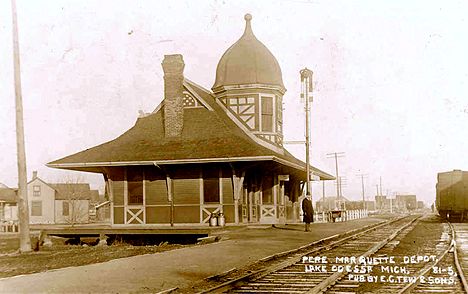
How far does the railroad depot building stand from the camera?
26297mm

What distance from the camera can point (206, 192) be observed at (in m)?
27.0

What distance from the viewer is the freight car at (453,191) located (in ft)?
136

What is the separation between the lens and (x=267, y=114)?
32.8 meters

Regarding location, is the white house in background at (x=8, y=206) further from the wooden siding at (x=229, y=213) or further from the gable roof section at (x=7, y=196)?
the wooden siding at (x=229, y=213)

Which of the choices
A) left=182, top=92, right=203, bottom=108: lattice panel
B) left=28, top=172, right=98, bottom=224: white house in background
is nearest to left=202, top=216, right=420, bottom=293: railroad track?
left=182, top=92, right=203, bottom=108: lattice panel

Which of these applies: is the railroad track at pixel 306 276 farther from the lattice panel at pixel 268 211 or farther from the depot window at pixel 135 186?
the lattice panel at pixel 268 211

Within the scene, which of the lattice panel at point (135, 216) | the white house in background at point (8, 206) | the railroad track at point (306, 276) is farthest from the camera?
the white house in background at point (8, 206)

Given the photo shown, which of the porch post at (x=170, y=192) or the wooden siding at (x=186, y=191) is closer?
the porch post at (x=170, y=192)

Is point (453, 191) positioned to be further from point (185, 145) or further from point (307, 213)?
point (185, 145)

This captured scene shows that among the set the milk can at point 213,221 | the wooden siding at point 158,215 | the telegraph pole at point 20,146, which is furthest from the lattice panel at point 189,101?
the telegraph pole at point 20,146

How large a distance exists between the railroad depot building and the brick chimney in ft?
0.15

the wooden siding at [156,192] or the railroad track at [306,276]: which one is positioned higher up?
the wooden siding at [156,192]

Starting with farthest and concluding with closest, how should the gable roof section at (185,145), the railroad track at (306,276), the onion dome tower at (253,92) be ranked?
the onion dome tower at (253,92) → the gable roof section at (185,145) → the railroad track at (306,276)

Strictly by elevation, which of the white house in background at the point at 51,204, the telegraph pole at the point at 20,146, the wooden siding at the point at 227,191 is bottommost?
the white house in background at the point at 51,204
